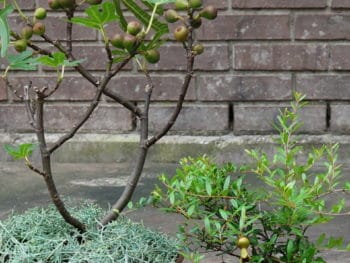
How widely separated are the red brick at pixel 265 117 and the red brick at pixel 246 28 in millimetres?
361

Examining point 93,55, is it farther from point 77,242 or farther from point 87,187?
point 77,242

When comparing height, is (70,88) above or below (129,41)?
below

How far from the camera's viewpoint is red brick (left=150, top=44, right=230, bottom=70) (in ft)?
11.6

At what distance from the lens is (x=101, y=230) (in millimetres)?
1573

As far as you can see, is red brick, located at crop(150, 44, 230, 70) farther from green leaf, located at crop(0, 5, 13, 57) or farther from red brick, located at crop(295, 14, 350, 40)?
green leaf, located at crop(0, 5, 13, 57)

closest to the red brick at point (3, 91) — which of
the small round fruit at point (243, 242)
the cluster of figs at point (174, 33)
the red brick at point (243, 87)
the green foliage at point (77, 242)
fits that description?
the red brick at point (243, 87)

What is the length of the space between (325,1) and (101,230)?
2.28 m

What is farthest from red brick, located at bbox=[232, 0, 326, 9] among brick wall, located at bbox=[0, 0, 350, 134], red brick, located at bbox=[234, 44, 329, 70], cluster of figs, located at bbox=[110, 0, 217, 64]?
cluster of figs, located at bbox=[110, 0, 217, 64]

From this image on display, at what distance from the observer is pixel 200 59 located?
3.56 m

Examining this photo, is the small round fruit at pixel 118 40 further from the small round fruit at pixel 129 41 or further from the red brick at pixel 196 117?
the red brick at pixel 196 117

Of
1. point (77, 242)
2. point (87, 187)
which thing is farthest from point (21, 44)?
point (87, 187)

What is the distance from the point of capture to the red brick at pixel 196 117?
3.61 meters

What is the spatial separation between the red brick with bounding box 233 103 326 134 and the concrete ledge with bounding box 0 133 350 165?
0.04 meters

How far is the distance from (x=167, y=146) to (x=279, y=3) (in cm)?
94
